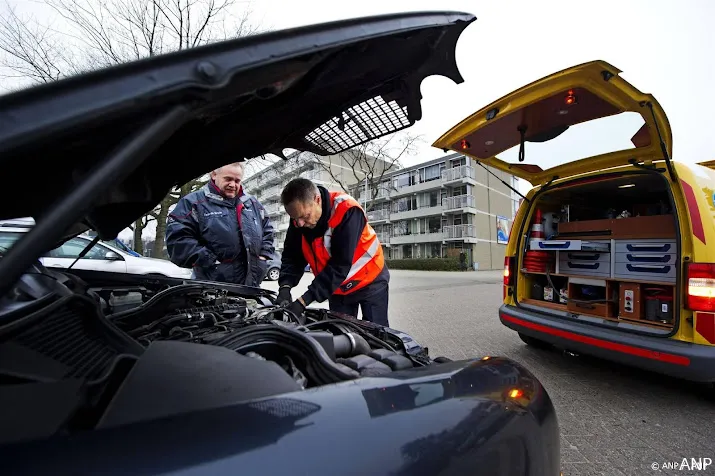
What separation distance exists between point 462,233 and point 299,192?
29.3 metres

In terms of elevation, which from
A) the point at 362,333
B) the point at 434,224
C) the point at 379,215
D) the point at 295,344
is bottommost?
the point at 362,333

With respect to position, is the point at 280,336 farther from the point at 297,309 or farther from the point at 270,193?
the point at 270,193

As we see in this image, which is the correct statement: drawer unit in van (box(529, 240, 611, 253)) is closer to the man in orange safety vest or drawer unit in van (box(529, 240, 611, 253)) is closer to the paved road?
the paved road

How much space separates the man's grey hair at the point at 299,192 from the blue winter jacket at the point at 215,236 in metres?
0.92

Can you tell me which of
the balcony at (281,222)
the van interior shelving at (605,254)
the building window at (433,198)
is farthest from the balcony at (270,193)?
the van interior shelving at (605,254)

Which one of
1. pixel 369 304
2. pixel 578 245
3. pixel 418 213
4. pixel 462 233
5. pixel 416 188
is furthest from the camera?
pixel 416 188

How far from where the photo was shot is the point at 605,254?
3609mm

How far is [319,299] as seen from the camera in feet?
8.20

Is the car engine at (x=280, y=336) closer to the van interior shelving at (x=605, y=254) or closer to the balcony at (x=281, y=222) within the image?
the van interior shelving at (x=605, y=254)

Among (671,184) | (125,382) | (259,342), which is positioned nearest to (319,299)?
(259,342)

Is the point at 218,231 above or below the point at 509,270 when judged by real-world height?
above

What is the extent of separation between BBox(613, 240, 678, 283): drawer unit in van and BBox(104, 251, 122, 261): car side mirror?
7458mm

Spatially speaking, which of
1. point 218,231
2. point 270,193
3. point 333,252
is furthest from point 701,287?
point 270,193

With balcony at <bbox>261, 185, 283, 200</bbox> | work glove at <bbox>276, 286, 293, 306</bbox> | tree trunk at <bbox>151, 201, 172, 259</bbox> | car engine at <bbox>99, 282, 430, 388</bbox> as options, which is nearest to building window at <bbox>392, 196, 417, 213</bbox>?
balcony at <bbox>261, 185, 283, 200</bbox>
